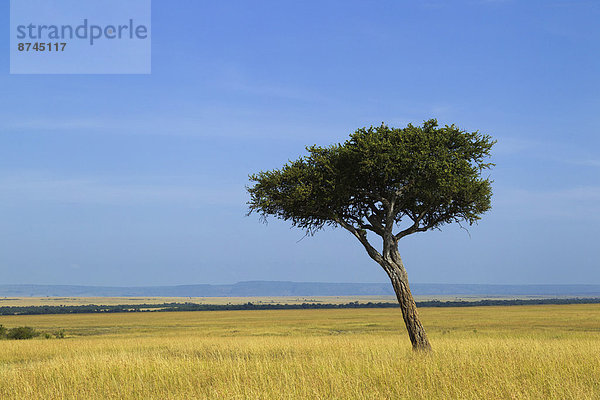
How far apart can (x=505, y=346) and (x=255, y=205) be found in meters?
11.4

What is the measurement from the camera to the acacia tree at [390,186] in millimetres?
22406

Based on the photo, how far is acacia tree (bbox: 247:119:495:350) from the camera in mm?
22406

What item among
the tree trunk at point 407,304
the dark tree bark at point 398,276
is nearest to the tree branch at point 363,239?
the dark tree bark at point 398,276

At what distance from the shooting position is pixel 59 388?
47.3 feet

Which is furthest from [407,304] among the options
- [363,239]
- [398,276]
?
[363,239]

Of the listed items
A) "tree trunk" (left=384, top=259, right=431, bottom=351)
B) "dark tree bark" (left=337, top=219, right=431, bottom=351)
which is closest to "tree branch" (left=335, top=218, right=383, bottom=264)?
"dark tree bark" (left=337, top=219, right=431, bottom=351)

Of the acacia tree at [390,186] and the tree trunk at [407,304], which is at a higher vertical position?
A: the acacia tree at [390,186]

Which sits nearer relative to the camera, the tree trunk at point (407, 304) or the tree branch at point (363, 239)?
the tree trunk at point (407, 304)

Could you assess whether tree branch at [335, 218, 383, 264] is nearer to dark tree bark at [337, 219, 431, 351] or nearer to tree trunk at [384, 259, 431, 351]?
dark tree bark at [337, 219, 431, 351]

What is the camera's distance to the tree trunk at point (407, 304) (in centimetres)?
2228

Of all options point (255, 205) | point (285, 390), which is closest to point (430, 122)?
point (255, 205)

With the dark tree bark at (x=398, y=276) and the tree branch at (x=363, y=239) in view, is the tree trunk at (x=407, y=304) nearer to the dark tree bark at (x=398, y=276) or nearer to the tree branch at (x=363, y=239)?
the dark tree bark at (x=398, y=276)

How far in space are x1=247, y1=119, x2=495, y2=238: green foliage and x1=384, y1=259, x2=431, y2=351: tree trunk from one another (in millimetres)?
1471

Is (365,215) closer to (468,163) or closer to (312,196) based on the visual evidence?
(312,196)
